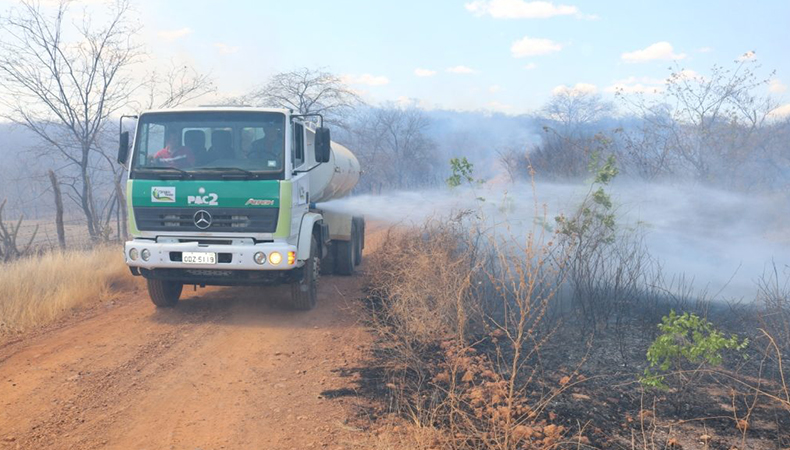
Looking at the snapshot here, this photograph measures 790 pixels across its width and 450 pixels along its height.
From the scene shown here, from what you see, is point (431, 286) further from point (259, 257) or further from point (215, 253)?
point (215, 253)

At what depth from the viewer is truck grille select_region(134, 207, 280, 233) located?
6805 mm

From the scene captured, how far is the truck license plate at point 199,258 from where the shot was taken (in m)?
6.78

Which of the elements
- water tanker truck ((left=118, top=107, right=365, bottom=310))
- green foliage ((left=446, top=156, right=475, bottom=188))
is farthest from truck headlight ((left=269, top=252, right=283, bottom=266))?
green foliage ((left=446, top=156, right=475, bottom=188))

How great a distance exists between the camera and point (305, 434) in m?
4.18

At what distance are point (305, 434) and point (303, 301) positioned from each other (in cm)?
358

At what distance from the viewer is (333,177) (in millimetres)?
9727

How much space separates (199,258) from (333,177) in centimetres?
344

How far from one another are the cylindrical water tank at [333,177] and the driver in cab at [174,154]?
2.03 metres

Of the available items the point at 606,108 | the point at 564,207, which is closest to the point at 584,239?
the point at 564,207

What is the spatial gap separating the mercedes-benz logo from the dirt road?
4.28 ft

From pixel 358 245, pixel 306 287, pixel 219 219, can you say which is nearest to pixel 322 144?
pixel 219 219

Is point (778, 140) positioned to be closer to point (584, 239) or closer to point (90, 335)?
point (584, 239)

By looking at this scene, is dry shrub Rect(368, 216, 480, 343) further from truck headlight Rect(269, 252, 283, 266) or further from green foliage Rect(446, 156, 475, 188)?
truck headlight Rect(269, 252, 283, 266)

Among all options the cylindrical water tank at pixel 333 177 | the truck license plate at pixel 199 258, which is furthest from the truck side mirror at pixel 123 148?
the cylindrical water tank at pixel 333 177
